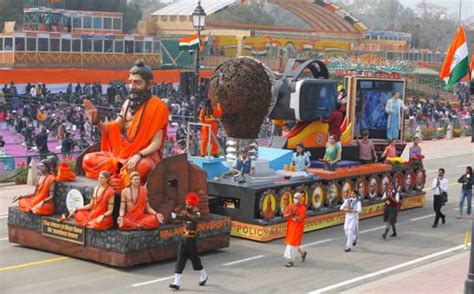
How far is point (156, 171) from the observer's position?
15578mm

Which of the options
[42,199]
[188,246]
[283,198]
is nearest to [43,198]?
[42,199]

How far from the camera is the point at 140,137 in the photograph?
52.3ft

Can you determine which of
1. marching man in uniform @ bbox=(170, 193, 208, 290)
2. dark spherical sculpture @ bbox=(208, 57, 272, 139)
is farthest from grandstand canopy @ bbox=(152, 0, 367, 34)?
marching man in uniform @ bbox=(170, 193, 208, 290)

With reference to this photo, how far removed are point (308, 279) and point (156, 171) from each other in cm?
327

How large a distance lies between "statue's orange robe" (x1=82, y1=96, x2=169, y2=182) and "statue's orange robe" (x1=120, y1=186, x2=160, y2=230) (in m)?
0.81

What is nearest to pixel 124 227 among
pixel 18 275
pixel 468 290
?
pixel 18 275

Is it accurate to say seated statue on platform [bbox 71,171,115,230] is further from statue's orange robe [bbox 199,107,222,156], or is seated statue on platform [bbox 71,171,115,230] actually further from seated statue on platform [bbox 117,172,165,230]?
statue's orange robe [bbox 199,107,222,156]

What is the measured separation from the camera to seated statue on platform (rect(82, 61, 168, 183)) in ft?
52.0

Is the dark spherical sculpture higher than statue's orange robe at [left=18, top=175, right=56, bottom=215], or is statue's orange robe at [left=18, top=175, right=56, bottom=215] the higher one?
the dark spherical sculpture

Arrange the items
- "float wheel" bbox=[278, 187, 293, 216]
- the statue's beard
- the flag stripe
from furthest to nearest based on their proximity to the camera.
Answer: "float wheel" bbox=[278, 187, 293, 216] < the flag stripe < the statue's beard

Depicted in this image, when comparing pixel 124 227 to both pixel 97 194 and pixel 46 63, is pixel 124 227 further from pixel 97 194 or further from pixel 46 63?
pixel 46 63

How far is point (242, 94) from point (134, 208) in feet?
16.1

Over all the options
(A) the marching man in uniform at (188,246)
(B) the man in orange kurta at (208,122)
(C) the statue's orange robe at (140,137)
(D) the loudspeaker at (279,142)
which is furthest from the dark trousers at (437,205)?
(A) the marching man in uniform at (188,246)

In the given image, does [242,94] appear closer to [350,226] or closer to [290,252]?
[350,226]
